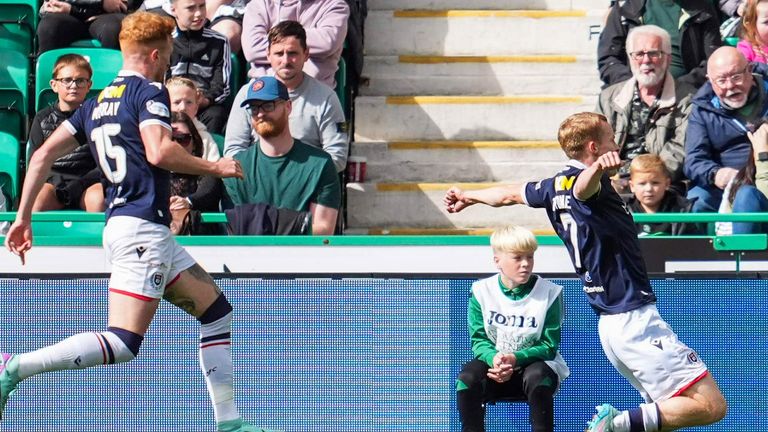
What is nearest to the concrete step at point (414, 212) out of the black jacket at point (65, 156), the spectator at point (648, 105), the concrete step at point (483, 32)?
the spectator at point (648, 105)

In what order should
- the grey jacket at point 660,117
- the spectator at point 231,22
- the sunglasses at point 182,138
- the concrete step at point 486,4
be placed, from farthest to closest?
the concrete step at point 486,4
the spectator at point 231,22
the grey jacket at point 660,117
the sunglasses at point 182,138

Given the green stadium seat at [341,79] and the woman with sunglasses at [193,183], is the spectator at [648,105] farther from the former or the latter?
the woman with sunglasses at [193,183]

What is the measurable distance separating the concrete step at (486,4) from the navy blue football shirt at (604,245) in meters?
5.17

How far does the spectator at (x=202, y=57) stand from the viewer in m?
10.4

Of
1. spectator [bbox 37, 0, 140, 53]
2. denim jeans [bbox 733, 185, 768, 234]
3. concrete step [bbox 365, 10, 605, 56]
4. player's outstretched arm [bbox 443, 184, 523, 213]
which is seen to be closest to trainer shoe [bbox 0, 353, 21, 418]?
player's outstretched arm [bbox 443, 184, 523, 213]

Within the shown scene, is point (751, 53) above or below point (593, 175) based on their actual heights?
above

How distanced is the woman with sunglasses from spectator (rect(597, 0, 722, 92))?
308 centimetres

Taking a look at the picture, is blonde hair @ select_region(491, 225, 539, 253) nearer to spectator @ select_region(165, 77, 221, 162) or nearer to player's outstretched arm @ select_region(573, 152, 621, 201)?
player's outstretched arm @ select_region(573, 152, 621, 201)

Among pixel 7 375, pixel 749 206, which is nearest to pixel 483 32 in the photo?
pixel 749 206

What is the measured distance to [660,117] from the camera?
10.0 m

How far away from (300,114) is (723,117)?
109 inches

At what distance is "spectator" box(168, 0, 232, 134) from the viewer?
1044 centimetres

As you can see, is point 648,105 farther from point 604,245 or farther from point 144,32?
point 144,32

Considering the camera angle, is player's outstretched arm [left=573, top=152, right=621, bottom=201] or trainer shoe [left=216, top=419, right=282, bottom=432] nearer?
player's outstretched arm [left=573, top=152, right=621, bottom=201]
